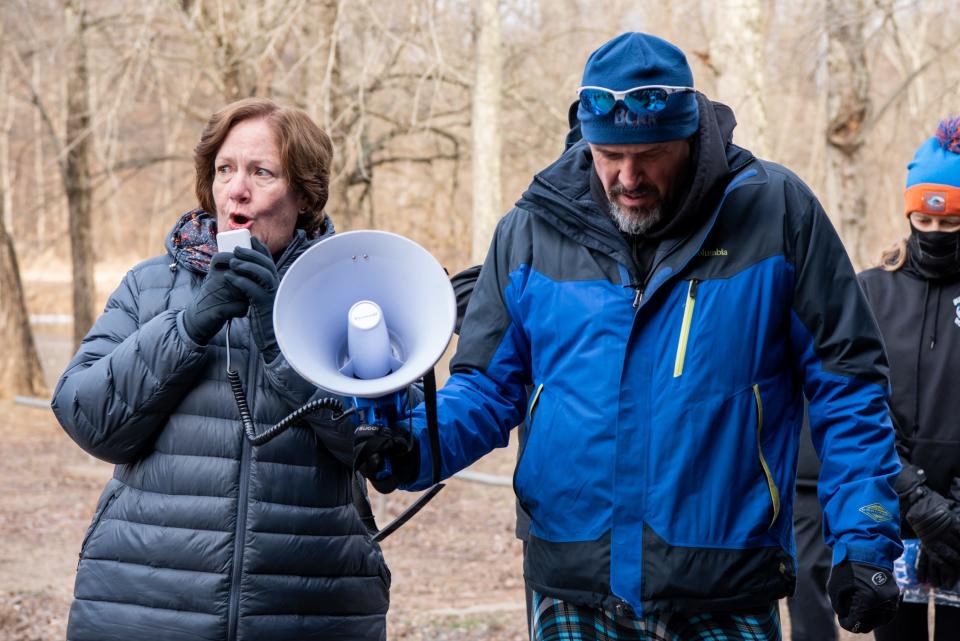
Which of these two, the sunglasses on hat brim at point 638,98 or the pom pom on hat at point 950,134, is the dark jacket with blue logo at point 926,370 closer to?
the pom pom on hat at point 950,134

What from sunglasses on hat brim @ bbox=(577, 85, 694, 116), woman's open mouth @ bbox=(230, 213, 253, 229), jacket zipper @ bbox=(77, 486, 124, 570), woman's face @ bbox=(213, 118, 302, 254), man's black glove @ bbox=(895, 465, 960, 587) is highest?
sunglasses on hat brim @ bbox=(577, 85, 694, 116)

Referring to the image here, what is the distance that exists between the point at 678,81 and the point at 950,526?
76.5 inches

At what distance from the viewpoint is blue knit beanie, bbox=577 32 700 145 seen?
2566 millimetres

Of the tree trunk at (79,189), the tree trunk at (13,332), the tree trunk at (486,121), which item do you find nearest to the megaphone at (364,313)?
the tree trunk at (486,121)

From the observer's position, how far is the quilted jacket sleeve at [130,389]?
262cm

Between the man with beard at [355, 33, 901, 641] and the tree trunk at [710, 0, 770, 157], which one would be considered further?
the tree trunk at [710, 0, 770, 157]

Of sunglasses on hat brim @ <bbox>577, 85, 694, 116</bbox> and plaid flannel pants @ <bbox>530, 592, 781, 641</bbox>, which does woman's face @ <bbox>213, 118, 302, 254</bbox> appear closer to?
sunglasses on hat brim @ <bbox>577, 85, 694, 116</bbox>

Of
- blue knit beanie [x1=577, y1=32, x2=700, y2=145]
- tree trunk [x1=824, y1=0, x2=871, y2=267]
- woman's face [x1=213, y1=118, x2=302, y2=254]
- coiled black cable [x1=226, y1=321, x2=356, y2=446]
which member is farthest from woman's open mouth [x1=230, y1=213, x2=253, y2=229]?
tree trunk [x1=824, y1=0, x2=871, y2=267]

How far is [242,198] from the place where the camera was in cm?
279

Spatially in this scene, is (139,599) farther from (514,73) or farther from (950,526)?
(514,73)

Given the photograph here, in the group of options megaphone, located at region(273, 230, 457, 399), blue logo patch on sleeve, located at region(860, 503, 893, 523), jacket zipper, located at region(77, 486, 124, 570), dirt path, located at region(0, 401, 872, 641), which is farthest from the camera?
dirt path, located at region(0, 401, 872, 641)

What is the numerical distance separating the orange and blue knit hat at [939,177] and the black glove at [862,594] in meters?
1.75

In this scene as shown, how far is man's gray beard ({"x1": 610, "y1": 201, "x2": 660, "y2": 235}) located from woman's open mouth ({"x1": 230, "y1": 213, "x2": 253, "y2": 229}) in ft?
2.87

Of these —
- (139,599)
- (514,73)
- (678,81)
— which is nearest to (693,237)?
(678,81)
